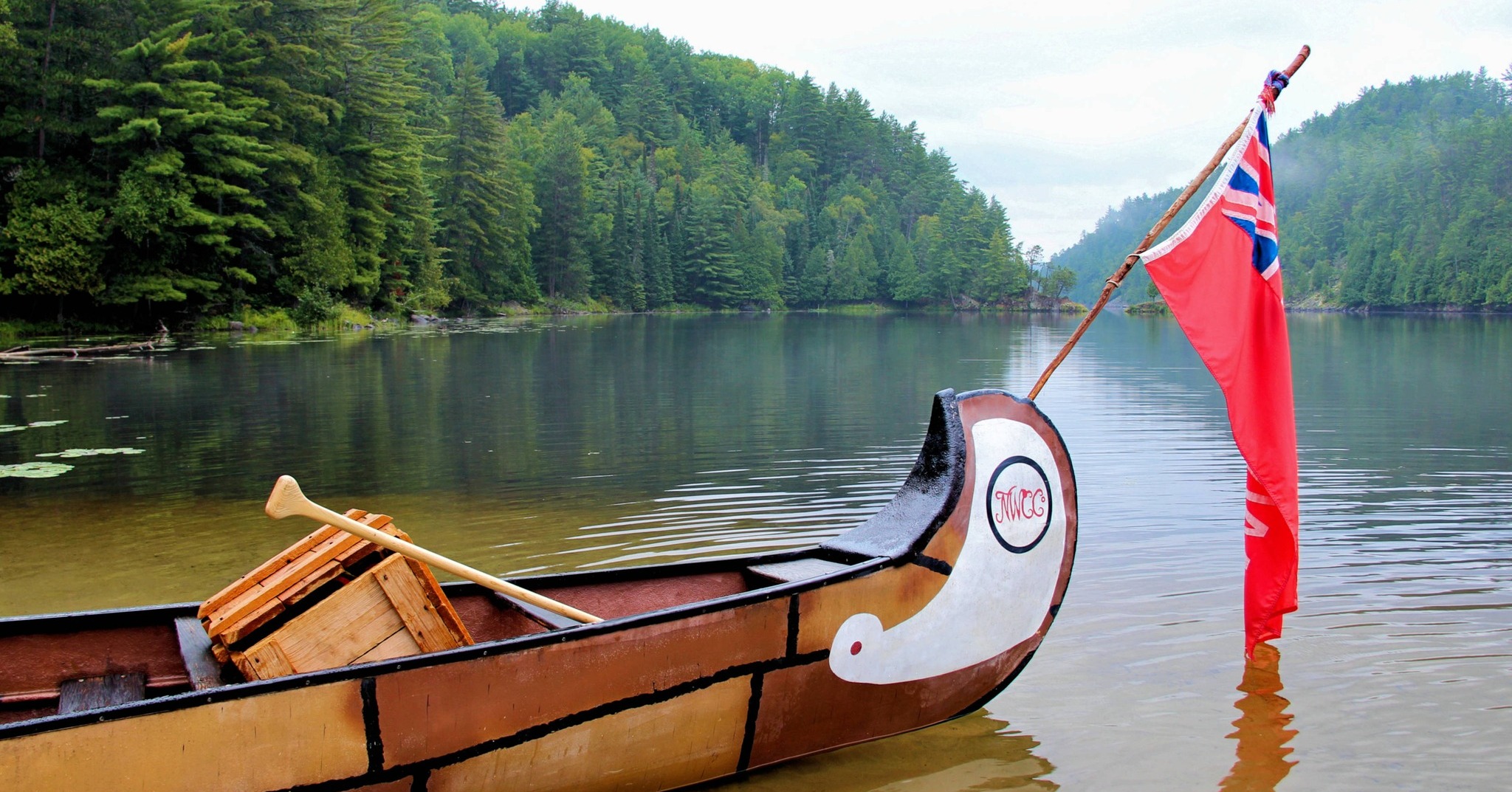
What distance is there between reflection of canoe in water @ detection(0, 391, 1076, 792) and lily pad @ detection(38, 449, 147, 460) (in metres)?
11.5

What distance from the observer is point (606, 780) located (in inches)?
198

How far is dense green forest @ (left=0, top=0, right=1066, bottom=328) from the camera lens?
39875 mm

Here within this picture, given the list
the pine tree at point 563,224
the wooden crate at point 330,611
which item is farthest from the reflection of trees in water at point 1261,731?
the pine tree at point 563,224

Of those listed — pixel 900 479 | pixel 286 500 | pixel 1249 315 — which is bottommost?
pixel 900 479

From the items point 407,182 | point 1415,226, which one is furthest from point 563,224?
point 1415,226

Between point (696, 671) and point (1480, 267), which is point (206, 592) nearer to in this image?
point (696, 671)

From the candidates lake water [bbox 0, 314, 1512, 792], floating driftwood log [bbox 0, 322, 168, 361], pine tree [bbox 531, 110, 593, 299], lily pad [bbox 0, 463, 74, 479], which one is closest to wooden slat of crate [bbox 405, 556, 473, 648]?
lake water [bbox 0, 314, 1512, 792]

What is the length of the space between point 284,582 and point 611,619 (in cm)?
153

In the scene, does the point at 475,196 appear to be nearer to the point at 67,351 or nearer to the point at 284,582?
the point at 67,351

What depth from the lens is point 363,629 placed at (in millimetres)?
5090

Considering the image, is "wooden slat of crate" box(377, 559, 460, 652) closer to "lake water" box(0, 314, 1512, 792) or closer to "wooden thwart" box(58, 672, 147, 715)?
"wooden thwart" box(58, 672, 147, 715)

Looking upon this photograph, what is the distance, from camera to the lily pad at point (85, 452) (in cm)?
1489

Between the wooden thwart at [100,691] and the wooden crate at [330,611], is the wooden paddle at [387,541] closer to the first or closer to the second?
the wooden crate at [330,611]

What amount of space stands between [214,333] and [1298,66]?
149 ft
